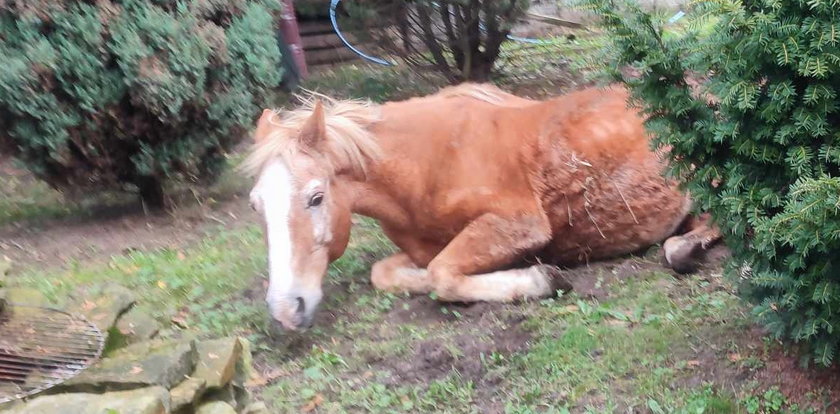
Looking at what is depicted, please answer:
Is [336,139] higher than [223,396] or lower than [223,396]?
higher

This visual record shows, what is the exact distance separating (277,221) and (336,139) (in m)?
0.65

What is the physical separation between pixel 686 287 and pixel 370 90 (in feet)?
19.2

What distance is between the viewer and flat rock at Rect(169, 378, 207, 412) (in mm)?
3234

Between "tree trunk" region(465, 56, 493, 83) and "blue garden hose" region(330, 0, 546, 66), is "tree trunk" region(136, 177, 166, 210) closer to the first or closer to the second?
"blue garden hose" region(330, 0, 546, 66)

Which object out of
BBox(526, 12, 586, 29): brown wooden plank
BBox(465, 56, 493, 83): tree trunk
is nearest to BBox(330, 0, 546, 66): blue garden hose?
BBox(526, 12, 586, 29): brown wooden plank

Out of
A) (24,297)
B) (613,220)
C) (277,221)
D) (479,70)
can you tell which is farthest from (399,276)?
(479,70)

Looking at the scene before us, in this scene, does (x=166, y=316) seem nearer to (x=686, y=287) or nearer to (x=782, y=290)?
(x=686, y=287)

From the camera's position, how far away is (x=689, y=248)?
16.1 feet

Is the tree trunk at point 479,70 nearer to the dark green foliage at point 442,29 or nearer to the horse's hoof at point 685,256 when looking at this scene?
the dark green foliage at point 442,29

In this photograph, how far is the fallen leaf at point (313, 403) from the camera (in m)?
4.06

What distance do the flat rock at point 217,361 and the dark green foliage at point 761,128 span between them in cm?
207

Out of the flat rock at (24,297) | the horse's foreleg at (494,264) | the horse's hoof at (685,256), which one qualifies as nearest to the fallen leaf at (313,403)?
the horse's foreleg at (494,264)

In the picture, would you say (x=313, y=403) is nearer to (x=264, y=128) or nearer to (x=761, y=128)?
(x=264, y=128)

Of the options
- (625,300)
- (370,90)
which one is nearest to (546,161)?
(625,300)
